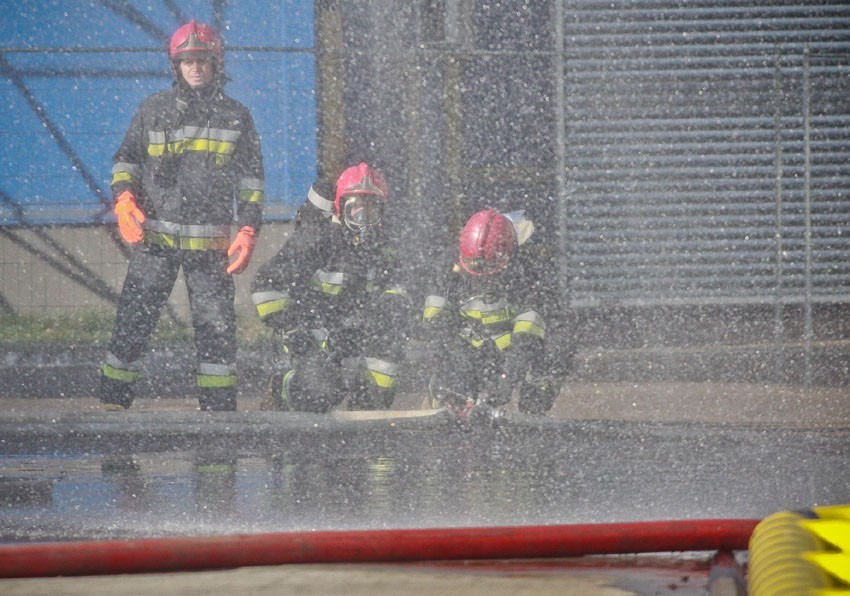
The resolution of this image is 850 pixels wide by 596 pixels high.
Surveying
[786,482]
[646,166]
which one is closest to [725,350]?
[646,166]

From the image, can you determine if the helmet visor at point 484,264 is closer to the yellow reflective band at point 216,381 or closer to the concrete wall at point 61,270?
the yellow reflective band at point 216,381

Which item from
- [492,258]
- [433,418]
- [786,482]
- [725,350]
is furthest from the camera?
[725,350]

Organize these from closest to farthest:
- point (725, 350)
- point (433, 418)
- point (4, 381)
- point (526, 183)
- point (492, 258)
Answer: point (433, 418), point (492, 258), point (4, 381), point (725, 350), point (526, 183)

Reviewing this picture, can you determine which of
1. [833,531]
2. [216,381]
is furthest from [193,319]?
[833,531]

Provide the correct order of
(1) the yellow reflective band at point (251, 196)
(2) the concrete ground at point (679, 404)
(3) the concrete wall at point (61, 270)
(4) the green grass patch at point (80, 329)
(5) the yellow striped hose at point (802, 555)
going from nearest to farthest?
1. (5) the yellow striped hose at point (802, 555)
2. (1) the yellow reflective band at point (251, 196)
3. (2) the concrete ground at point (679, 404)
4. (4) the green grass patch at point (80, 329)
5. (3) the concrete wall at point (61, 270)

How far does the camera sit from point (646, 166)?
393 cm

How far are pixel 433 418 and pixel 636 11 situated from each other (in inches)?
106

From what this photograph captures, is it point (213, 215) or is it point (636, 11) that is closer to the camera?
point (213, 215)

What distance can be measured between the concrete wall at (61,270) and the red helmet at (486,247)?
80.2 inches

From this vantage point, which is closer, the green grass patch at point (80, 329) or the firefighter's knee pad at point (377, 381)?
the firefighter's knee pad at point (377, 381)

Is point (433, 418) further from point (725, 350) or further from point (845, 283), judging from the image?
point (845, 283)

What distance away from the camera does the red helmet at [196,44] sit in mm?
2158

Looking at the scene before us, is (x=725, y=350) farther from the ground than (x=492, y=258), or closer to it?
closer to it

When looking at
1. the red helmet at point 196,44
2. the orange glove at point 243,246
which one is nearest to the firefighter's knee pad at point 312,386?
the orange glove at point 243,246
